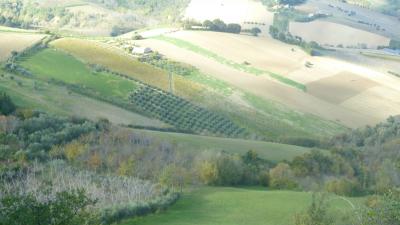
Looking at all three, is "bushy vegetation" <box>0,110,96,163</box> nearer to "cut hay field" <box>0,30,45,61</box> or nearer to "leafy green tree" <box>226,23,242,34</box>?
"cut hay field" <box>0,30,45,61</box>

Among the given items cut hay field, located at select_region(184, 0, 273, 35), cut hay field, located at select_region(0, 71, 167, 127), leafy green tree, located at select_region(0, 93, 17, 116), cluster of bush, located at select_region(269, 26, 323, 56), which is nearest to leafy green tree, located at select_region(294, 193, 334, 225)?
leafy green tree, located at select_region(0, 93, 17, 116)

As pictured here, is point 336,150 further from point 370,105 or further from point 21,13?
point 21,13

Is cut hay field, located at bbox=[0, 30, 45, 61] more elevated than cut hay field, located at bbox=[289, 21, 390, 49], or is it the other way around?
cut hay field, located at bbox=[0, 30, 45, 61]

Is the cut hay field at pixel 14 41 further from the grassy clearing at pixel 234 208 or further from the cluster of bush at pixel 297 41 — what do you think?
the cluster of bush at pixel 297 41

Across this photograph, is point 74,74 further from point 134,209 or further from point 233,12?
point 233,12

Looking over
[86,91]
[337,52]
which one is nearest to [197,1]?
[337,52]

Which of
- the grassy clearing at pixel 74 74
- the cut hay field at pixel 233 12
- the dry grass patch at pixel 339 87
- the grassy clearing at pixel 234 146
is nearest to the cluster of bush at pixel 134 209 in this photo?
the grassy clearing at pixel 234 146
